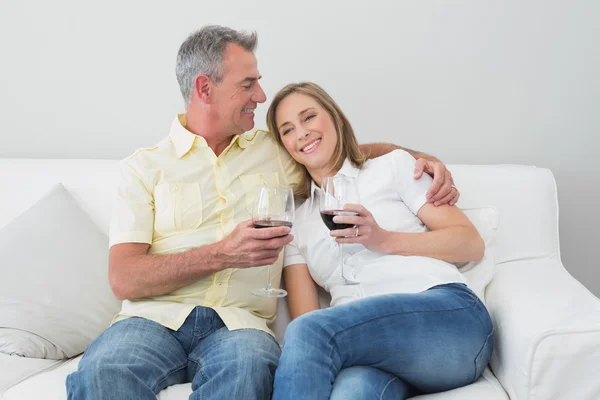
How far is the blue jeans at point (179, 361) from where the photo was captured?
1.64m

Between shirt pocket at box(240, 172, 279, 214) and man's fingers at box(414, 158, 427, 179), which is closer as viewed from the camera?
man's fingers at box(414, 158, 427, 179)

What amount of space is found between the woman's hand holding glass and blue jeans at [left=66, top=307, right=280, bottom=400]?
37 centimetres

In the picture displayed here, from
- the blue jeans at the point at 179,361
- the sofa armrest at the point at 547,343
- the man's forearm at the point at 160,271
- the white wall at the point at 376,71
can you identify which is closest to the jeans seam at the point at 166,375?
the blue jeans at the point at 179,361

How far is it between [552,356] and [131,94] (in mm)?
1930

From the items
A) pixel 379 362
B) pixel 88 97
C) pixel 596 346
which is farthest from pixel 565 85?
pixel 88 97

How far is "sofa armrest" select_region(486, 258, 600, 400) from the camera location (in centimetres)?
159

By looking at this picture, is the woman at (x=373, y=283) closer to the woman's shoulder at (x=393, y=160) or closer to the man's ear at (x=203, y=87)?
the woman's shoulder at (x=393, y=160)

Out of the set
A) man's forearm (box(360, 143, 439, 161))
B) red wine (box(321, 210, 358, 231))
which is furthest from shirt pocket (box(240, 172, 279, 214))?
red wine (box(321, 210, 358, 231))

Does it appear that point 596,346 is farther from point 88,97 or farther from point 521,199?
point 88,97

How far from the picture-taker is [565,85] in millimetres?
2744

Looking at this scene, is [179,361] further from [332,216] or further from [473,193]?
[473,193]

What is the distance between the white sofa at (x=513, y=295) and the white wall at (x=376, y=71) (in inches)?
14.5

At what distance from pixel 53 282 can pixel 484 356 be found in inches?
52.2

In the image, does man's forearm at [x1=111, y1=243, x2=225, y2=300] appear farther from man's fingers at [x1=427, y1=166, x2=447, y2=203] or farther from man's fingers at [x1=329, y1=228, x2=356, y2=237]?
man's fingers at [x1=427, y1=166, x2=447, y2=203]
